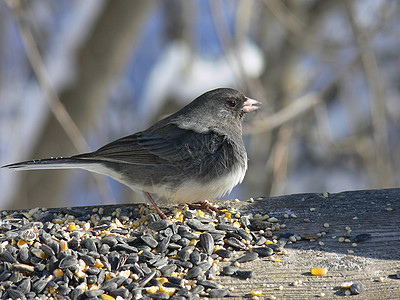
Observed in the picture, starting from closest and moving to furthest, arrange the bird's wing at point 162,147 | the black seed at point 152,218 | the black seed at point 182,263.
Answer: the black seed at point 182,263 < the black seed at point 152,218 < the bird's wing at point 162,147

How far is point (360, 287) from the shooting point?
2.02 metres

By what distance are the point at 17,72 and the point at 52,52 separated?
17.8 inches

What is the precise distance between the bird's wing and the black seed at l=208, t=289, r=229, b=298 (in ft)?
2.99

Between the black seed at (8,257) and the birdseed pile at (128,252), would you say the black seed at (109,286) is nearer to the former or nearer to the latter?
the birdseed pile at (128,252)

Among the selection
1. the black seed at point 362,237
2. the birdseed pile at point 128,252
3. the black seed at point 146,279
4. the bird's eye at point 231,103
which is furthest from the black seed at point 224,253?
the bird's eye at point 231,103

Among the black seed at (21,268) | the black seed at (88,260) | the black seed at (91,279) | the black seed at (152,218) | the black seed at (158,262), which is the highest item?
the black seed at (152,218)

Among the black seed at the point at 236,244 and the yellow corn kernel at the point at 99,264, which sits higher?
the black seed at the point at 236,244

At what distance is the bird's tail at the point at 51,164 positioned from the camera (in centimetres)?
265

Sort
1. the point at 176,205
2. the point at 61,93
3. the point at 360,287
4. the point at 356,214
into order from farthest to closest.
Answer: the point at 61,93 < the point at 176,205 < the point at 356,214 < the point at 360,287

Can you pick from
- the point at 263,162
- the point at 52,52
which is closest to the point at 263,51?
the point at 263,162

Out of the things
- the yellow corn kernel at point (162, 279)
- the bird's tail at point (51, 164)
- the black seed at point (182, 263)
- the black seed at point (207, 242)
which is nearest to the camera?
the yellow corn kernel at point (162, 279)

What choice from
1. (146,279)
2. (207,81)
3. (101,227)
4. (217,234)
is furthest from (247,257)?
(207,81)

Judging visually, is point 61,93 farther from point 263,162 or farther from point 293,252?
point 293,252

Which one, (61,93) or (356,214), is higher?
(61,93)
